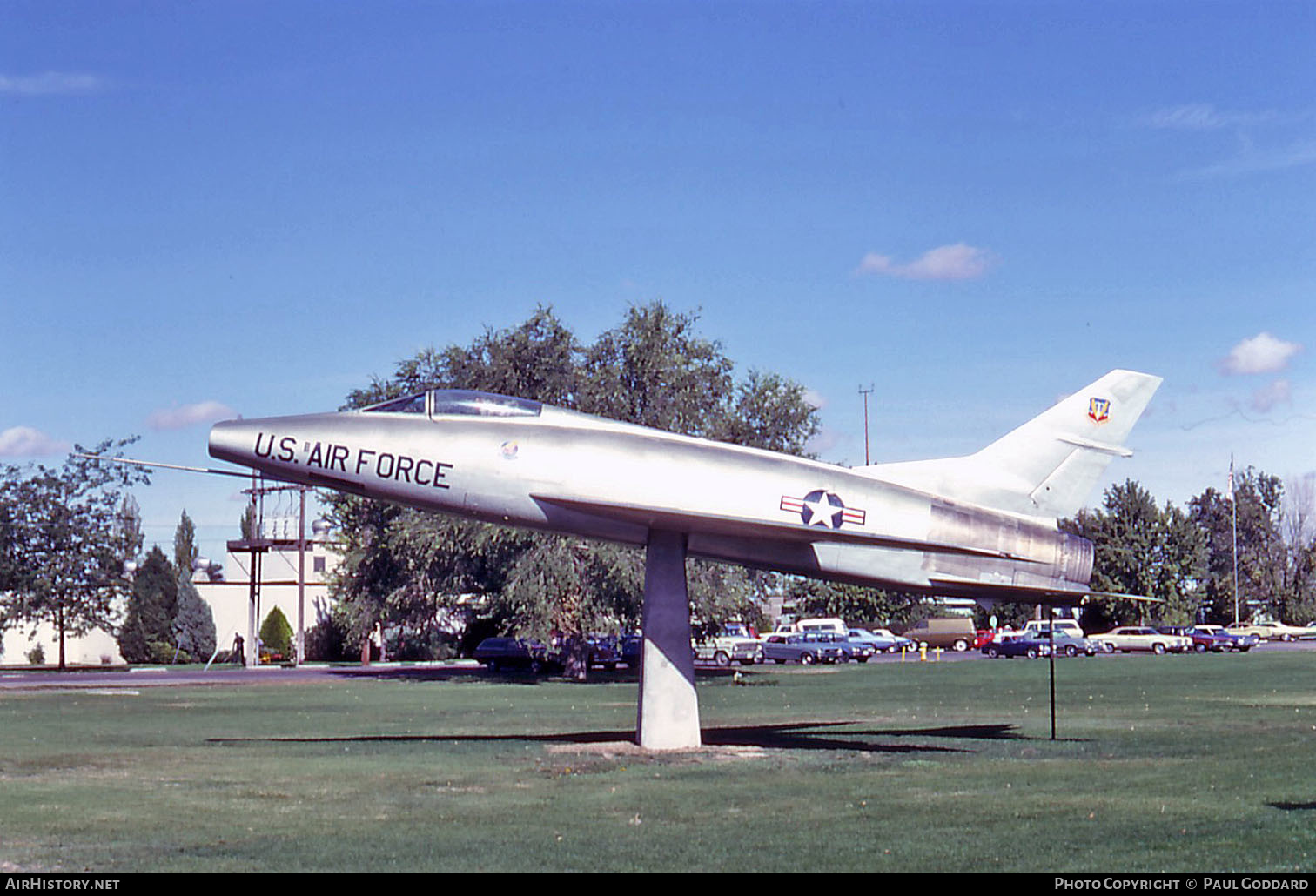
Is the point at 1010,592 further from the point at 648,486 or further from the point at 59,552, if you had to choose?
the point at 59,552

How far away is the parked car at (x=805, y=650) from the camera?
6341cm

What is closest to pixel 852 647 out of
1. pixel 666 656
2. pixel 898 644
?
pixel 898 644

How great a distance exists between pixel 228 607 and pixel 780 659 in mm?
32594

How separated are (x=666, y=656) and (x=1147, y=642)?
54686 mm

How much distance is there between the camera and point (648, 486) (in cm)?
1916

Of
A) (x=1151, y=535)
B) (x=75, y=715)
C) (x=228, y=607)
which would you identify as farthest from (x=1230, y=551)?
(x=75, y=715)

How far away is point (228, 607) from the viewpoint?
78.6m

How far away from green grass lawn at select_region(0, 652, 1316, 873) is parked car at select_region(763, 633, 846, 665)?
103 ft

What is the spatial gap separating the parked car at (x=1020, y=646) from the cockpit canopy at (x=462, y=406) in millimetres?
48850

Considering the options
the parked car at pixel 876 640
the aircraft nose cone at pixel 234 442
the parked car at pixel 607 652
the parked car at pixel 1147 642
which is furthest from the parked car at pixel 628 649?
the aircraft nose cone at pixel 234 442

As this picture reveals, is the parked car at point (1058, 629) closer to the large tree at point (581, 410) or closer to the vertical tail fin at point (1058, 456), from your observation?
the large tree at point (581, 410)

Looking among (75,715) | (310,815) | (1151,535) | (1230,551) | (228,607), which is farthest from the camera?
(1230,551)

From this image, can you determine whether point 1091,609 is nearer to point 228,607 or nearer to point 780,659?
point 780,659

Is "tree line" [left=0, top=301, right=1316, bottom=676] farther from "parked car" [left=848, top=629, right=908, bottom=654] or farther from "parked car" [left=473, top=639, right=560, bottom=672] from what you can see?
"parked car" [left=848, top=629, right=908, bottom=654]
